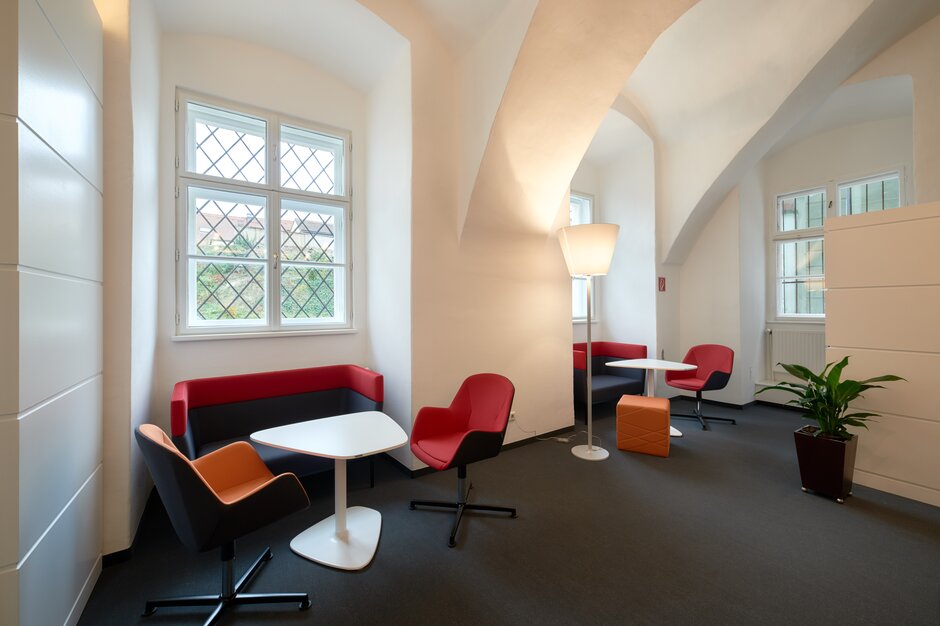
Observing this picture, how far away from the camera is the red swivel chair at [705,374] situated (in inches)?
180

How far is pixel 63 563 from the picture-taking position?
160cm

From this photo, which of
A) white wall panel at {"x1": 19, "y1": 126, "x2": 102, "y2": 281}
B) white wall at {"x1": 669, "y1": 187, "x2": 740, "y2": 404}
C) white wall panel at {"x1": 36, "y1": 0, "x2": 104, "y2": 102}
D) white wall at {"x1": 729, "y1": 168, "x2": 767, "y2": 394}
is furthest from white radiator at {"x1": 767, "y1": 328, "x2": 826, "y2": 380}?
white wall panel at {"x1": 36, "y1": 0, "x2": 104, "y2": 102}

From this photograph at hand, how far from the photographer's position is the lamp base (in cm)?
360

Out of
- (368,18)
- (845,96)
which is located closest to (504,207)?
(368,18)

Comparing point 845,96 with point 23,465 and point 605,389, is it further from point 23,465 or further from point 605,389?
point 23,465

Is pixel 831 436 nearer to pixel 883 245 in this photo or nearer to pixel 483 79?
pixel 883 245

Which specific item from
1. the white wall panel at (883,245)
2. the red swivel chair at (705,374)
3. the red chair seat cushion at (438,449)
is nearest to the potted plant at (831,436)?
the white wall panel at (883,245)

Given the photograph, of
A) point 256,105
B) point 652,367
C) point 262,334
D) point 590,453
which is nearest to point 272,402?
point 262,334

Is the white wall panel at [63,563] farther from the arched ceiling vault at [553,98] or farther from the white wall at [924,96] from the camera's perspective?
the white wall at [924,96]

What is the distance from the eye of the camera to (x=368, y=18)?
10.1ft

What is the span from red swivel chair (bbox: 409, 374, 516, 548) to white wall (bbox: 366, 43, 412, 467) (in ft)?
1.62

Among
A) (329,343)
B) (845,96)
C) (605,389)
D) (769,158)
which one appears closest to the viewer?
(329,343)

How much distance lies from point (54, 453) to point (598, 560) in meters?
2.63

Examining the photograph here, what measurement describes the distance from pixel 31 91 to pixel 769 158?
776 centimetres
